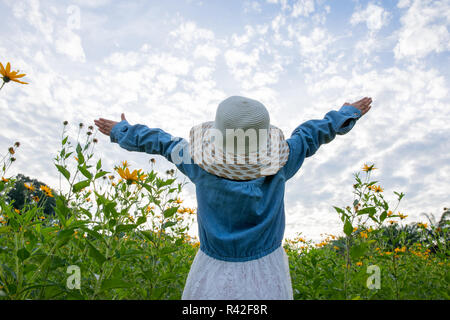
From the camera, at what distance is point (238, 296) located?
129 centimetres

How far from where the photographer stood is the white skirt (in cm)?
130

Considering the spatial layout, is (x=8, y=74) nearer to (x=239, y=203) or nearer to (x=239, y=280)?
(x=239, y=203)

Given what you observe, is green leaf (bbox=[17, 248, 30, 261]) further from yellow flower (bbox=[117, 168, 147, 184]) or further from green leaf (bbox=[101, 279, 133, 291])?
yellow flower (bbox=[117, 168, 147, 184])

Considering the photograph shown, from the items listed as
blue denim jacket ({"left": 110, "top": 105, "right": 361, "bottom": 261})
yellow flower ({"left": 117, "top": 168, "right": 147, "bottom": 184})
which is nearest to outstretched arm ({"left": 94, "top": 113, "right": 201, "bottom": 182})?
blue denim jacket ({"left": 110, "top": 105, "right": 361, "bottom": 261})

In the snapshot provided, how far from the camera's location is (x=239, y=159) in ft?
4.42

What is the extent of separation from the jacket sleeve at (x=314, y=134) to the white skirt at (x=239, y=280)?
0.50 m

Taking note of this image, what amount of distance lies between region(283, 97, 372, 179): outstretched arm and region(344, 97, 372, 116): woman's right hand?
9 centimetres

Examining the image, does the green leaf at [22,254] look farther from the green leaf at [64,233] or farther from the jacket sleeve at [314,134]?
the jacket sleeve at [314,134]

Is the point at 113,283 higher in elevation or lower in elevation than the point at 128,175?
lower

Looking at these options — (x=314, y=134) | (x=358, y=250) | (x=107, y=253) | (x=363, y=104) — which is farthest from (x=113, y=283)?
(x=363, y=104)

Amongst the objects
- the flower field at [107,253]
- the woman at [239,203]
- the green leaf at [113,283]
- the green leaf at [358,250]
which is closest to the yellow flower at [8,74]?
the flower field at [107,253]

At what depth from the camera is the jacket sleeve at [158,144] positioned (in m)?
1.49

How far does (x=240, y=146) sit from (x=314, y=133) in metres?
0.53
